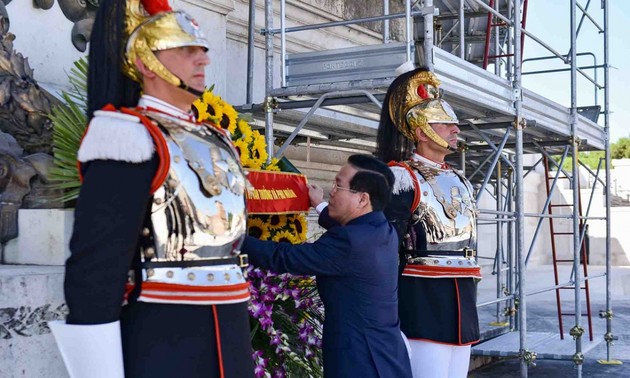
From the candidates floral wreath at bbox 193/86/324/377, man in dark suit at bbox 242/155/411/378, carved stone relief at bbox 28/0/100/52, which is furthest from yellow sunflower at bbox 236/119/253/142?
carved stone relief at bbox 28/0/100/52

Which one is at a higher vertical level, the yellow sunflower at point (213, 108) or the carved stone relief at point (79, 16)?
the carved stone relief at point (79, 16)

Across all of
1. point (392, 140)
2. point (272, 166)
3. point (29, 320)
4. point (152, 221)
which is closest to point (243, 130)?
point (272, 166)

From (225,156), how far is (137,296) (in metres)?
0.42

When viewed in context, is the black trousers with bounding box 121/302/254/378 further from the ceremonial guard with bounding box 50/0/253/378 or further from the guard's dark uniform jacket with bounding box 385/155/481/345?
the guard's dark uniform jacket with bounding box 385/155/481/345

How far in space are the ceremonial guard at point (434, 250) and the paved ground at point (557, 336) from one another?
10.3 feet

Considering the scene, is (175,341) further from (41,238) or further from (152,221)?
(41,238)

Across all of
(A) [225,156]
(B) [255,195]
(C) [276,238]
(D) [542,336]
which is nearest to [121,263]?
(A) [225,156]

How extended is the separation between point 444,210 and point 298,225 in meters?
0.65

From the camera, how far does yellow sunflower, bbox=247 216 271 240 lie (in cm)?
360

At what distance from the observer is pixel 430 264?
395cm

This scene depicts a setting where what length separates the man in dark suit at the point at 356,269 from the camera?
3.16 m

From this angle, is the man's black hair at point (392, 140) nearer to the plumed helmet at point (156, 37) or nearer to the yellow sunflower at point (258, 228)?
the yellow sunflower at point (258, 228)

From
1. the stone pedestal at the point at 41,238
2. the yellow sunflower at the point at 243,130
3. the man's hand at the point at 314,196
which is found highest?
the yellow sunflower at the point at 243,130

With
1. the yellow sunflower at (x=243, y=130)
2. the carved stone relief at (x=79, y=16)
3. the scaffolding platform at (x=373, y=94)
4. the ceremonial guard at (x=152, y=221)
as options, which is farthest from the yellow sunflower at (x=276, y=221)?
the carved stone relief at (x=79, y=16)
